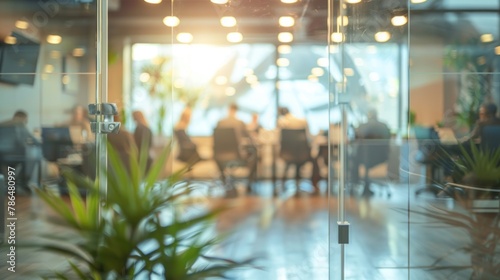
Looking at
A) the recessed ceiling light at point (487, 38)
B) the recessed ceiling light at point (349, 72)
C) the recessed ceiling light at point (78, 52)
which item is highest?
the recessed ceiling light at point (487, 38)

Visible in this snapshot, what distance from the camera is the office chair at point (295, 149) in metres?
3.89

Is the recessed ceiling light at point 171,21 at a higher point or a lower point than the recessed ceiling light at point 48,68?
higher

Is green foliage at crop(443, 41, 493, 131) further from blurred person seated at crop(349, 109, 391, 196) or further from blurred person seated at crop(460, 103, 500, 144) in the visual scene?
blurred person seated at crop(349, 109, 391, 196)

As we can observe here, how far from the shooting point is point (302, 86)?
378 cm

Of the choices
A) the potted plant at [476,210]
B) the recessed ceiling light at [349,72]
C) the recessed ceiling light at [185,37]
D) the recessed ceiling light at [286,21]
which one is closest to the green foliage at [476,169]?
the potted plant at [476,210]

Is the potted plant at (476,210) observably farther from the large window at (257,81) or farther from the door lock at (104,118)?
the door lock at (104,118)

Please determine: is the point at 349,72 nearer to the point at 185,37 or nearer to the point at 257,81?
the point at 257,81

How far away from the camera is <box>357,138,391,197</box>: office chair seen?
12.7ft

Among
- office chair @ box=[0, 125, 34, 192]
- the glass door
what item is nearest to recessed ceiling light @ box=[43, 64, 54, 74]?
office chair @ box=[0, 125, 34, 192]

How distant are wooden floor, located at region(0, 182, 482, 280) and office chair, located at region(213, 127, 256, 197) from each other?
103 mm

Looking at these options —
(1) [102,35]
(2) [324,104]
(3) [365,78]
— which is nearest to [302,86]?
(2) [324,104]

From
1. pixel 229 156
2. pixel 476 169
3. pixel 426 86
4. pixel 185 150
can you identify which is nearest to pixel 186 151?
pixel 185 150

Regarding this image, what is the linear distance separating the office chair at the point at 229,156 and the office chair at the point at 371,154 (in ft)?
2.36

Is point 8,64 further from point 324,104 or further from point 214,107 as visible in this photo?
point 324,104
